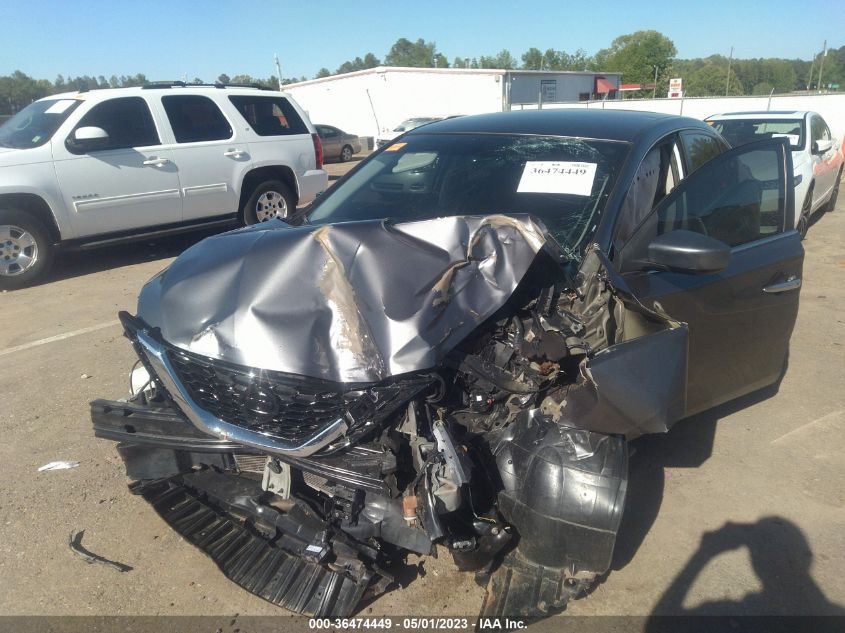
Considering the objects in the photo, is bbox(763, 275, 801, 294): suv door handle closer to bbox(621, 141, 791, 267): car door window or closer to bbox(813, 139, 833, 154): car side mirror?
bbox(621, 141, 791, 267): car door window

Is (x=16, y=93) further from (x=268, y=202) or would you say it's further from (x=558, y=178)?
(x=558, y=178)

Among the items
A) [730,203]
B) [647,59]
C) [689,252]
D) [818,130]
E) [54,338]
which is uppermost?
[647,59]

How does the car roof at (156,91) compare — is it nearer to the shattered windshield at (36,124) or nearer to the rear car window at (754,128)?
the shattered windshield at (36,124)

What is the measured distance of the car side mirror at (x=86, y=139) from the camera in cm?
682

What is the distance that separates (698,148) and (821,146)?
7.11 m

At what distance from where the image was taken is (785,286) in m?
3.31

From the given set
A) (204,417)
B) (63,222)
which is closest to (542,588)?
(204,417)

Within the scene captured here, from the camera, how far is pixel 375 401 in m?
2.13

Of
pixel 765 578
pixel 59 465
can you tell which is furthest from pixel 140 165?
pixel 765 578

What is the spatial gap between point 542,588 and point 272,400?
3.90ft

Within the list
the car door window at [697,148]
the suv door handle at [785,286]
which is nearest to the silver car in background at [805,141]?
the car door window at [697,148]

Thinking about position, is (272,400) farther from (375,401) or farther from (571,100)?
(571,100)

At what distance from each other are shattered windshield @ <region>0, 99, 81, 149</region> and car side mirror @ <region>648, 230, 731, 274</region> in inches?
271

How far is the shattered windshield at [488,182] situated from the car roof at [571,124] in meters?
0.08
